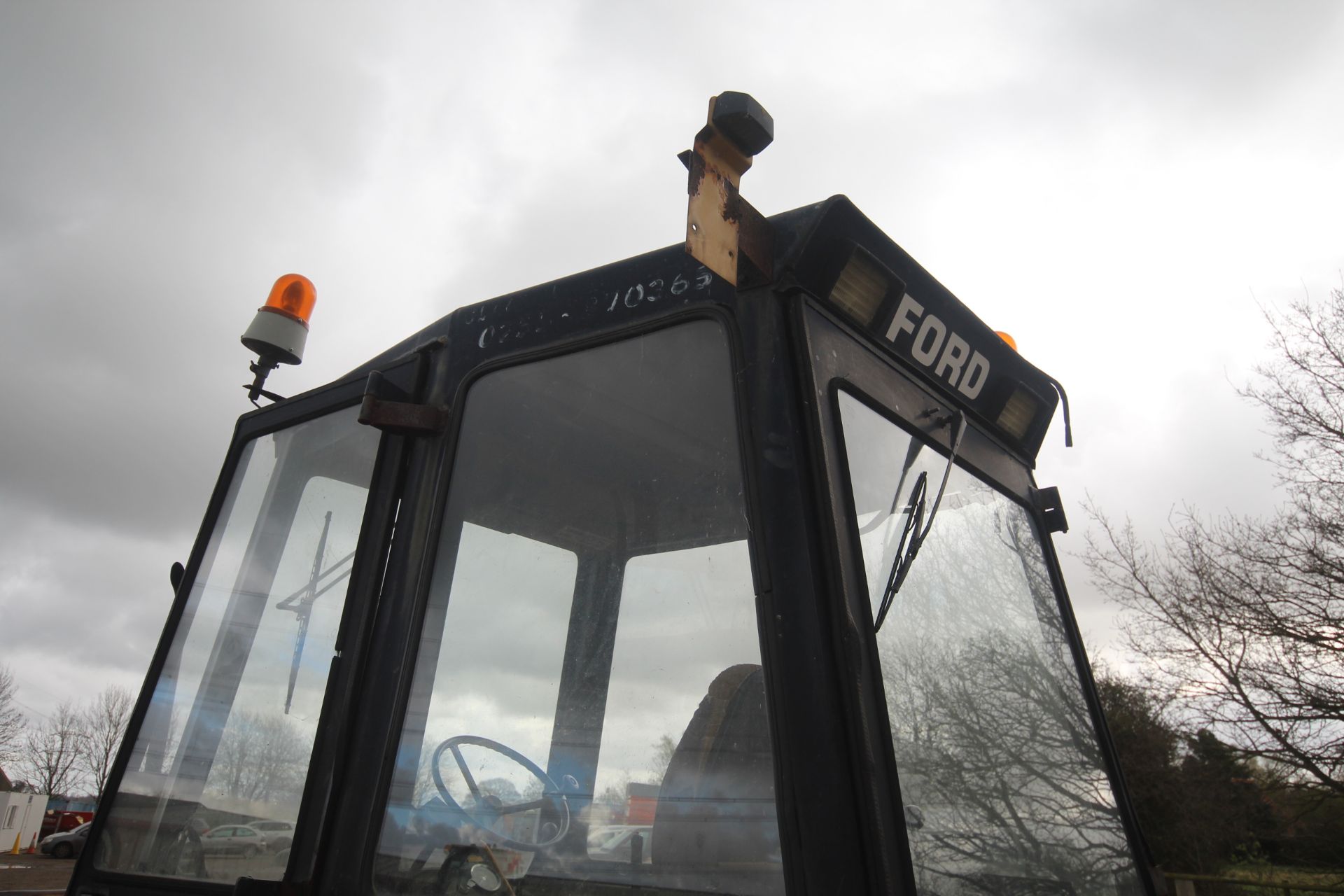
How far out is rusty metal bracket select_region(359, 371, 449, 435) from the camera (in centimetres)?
188

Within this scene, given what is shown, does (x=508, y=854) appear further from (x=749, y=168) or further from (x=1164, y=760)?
(x=1164, y=760)

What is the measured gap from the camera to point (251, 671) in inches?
80.3

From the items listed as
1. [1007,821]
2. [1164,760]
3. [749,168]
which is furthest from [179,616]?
[1164,760]

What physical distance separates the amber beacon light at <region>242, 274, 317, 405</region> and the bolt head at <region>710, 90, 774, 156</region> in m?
1.48

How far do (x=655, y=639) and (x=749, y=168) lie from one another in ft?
2.64

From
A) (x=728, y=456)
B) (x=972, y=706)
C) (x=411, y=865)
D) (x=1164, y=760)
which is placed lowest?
(x=411, y=865)

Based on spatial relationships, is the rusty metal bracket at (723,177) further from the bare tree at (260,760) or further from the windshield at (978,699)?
the bare tree at (260,760)

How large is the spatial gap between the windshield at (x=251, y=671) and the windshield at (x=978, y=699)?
3.61 ft

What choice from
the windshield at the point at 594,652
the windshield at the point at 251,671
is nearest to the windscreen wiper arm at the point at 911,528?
the windshield at the point at 594,652

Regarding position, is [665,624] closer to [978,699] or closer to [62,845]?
[978,699]

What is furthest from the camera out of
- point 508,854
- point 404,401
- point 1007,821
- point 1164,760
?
point 1164,760

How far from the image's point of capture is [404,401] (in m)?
1.95

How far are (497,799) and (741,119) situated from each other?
1.18m

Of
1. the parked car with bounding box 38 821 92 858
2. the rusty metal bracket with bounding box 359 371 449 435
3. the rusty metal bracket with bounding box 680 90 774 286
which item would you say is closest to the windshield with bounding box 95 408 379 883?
the rusty metal bracket with bounding box 359 371 449 435
